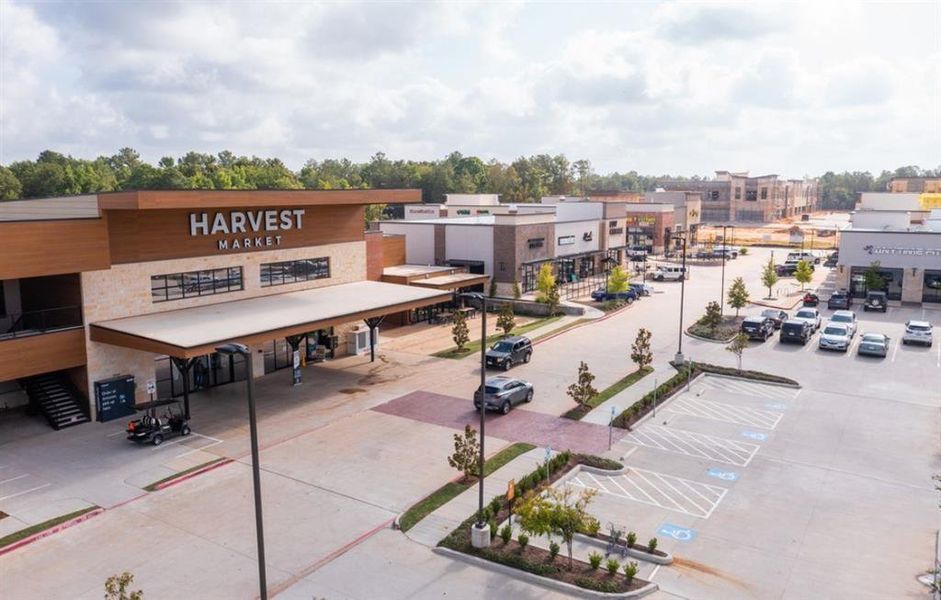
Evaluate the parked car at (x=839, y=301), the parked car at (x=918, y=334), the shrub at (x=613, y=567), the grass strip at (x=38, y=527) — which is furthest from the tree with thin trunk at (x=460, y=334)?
the parked car at (x=839, y=301)

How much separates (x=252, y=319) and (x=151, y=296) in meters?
4.97

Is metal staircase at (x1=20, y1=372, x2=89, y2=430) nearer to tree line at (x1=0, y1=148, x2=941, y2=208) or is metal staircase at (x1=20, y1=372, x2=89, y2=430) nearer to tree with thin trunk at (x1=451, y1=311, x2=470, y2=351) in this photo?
tree with thin trunk at (x1=451, y1=311, x2=470, y2=351)

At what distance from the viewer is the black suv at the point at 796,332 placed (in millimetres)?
47697

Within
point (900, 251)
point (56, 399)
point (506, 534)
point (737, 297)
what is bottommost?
point (506, 534)

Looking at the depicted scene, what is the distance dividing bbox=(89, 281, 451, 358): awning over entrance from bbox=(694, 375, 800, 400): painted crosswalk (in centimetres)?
1544

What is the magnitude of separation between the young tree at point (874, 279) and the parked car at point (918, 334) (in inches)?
616

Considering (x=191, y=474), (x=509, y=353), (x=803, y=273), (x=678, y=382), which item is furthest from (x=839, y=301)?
(x=191, y=474)

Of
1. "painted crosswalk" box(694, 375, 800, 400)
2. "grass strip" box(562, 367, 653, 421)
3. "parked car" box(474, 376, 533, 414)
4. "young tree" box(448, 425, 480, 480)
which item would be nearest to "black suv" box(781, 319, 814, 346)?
"painted crosswalk" box(694, 375, 800, 400)

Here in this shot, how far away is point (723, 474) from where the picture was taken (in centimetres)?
2612

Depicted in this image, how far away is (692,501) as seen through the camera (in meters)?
23.8

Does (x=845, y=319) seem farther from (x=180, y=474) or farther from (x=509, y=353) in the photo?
(x=180, y=474)

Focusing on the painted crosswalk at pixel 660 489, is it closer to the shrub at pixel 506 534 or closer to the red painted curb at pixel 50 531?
the shrub at pixel 506 534

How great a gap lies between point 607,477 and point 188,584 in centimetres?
1418

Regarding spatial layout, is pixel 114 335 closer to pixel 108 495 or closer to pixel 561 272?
pixel 108 495
